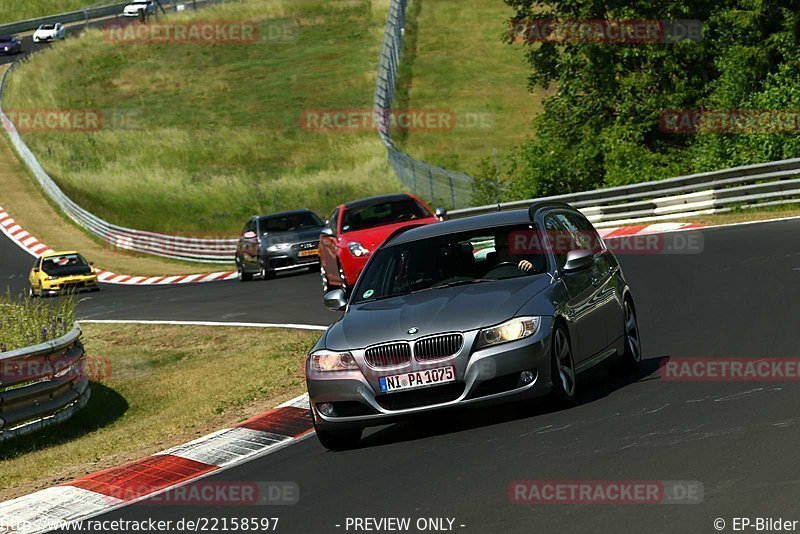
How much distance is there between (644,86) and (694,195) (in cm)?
1019

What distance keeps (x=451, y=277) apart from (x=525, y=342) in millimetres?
1323

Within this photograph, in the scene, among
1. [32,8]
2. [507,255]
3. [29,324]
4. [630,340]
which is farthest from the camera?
[32,8]

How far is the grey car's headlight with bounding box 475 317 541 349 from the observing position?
29.9 ft

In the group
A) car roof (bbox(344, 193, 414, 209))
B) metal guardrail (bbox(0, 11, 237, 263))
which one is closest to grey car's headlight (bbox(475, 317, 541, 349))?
car roof (bbox(344, 193, 414, 209))

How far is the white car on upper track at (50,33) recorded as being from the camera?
90.1 m

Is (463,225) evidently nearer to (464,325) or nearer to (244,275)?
(464,325)

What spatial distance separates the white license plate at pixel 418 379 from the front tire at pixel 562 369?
2.46ft

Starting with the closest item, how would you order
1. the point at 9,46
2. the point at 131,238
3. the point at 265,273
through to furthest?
1. the point at 265,273
2. the point at 131,238
3. the point at 9,46

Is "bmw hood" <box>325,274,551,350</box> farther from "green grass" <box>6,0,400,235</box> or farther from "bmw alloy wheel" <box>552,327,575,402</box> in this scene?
"green grass" <box>6,0,400,235</box>

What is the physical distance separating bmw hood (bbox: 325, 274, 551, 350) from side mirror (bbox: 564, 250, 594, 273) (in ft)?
0.68

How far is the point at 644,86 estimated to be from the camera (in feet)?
118

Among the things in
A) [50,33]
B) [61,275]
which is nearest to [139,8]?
[50,33]

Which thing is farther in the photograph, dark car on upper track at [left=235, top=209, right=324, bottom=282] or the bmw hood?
dark car on upper track at [left=235, top=209, right=324, bottom=282]

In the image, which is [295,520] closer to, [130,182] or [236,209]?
[236,209]
